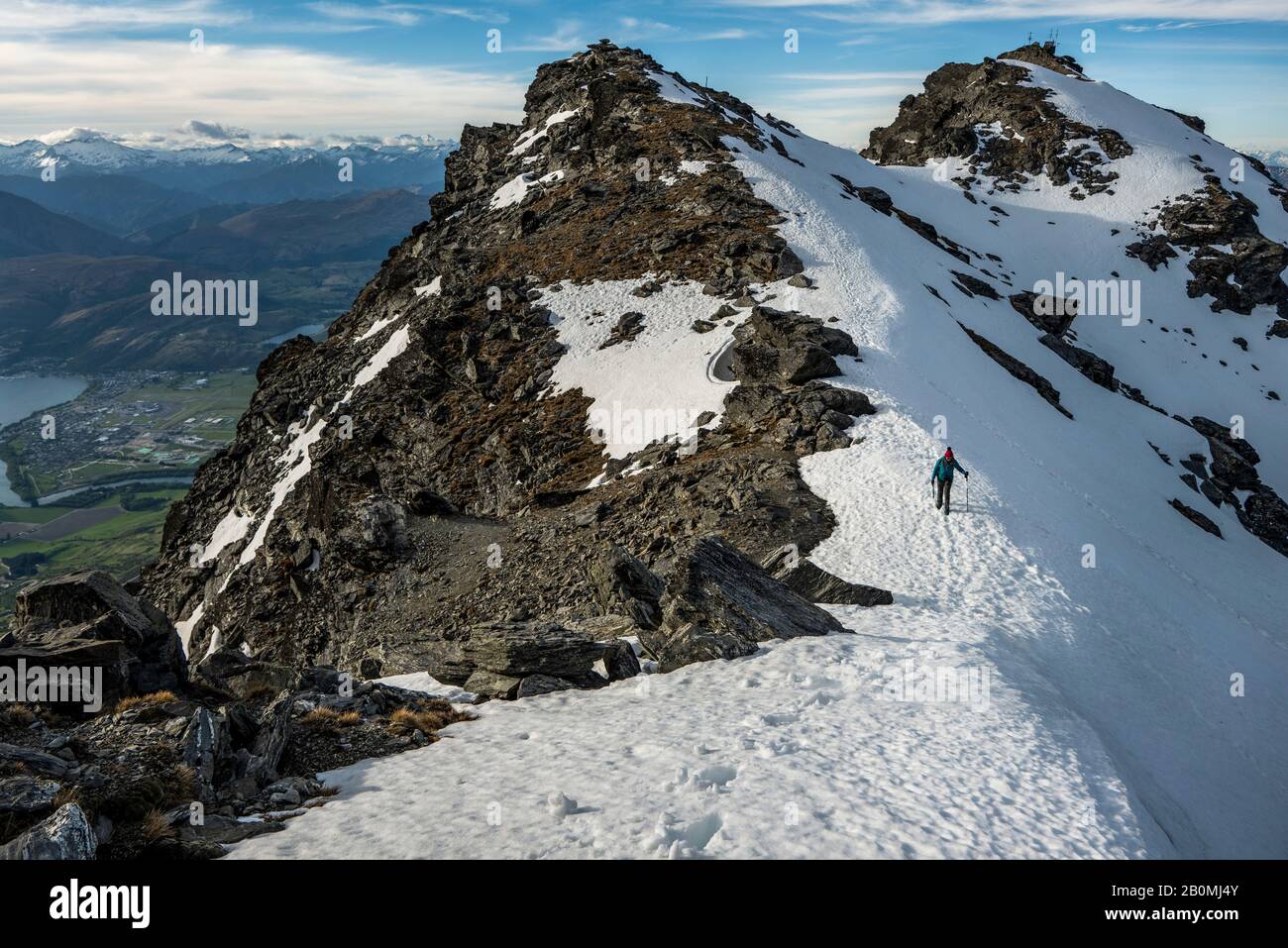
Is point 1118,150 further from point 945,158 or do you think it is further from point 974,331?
point 974,331

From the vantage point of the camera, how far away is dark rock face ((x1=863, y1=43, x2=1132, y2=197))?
98.2 meters

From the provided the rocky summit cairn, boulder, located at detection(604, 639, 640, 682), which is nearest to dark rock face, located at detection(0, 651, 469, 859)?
the rocky summit cairn

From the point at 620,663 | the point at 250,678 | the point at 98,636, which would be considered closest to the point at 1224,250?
the point at 620,663

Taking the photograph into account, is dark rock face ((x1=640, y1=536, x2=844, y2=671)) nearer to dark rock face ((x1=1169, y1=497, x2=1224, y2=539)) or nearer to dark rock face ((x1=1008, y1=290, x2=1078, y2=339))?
dark rock face ((x1=1169, y1=497, x2=1224, y2=539))

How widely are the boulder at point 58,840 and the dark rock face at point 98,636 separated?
7464 mm

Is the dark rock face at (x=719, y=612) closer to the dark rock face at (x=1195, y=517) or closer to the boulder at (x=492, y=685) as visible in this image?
the boulder at (x=492, y=685)

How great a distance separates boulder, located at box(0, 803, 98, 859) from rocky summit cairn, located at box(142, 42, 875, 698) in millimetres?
10094

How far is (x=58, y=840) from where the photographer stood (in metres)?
10.0

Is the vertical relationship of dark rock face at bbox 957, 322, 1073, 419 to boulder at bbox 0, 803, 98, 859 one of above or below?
above

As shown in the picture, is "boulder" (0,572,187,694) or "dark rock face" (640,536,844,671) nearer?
"boulder" (0,572,187,694)

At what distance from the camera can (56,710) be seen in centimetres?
1595

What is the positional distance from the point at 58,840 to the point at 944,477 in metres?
26.4

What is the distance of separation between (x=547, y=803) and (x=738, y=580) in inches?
429

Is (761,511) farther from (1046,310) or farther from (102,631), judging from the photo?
(1046,310)
